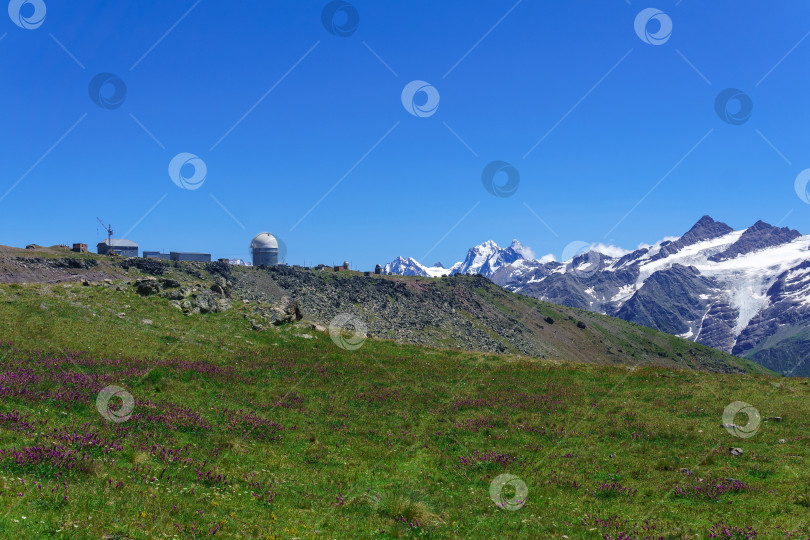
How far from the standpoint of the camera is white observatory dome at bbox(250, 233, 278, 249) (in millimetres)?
158250

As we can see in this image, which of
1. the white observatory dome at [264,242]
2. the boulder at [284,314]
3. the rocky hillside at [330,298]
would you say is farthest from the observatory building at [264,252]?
the boulder at [284,314]

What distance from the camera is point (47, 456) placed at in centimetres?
1371

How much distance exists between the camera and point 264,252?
158 m

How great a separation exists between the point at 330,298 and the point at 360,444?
106376 millimetres

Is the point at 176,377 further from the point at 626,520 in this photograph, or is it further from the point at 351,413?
the point at 626,520

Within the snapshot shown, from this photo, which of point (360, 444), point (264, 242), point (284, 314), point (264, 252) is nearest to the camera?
point (360, 444)

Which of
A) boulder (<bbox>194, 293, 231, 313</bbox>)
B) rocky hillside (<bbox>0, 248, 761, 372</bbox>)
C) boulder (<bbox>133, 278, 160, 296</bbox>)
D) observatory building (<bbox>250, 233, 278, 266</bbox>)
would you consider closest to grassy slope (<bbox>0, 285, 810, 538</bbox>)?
boulder (<bbox>133, 278, 160, 296</bbox>)

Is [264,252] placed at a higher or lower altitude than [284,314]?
higher

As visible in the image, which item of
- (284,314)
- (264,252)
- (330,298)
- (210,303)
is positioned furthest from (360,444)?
(264,252)

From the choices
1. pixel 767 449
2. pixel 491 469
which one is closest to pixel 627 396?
pixel 767 449

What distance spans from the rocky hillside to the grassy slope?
369 inches

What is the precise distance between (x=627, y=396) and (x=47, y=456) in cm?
3089

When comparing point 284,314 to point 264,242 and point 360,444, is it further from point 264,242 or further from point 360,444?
point 264,242

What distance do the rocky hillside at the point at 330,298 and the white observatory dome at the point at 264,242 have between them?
1860 cm
